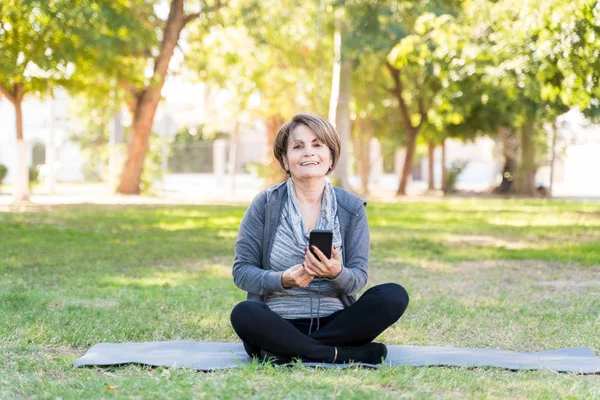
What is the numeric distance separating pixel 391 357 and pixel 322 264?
883 mm

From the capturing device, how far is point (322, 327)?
4.94 metres

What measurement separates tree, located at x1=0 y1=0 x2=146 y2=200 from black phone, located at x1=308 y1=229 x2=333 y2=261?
11.0 m

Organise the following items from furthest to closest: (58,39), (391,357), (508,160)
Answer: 1. (508,160)
2. (58,39)
3. (391,357)

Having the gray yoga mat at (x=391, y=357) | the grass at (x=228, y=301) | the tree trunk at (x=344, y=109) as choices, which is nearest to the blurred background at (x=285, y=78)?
the tree trunk at (x=344, y=109)

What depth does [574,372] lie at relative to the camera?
486 cm

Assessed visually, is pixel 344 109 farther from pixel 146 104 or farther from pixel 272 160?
pixel 272 160

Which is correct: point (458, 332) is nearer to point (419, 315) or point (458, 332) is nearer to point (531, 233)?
point (419, 315)

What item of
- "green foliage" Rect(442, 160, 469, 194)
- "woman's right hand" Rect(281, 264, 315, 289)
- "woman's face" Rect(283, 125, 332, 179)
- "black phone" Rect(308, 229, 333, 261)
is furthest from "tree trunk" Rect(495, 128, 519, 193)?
"black phone" Rect(308, 229, 333, 261)

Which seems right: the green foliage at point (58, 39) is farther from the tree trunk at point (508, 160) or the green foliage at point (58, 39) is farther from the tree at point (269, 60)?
the tree trunk at point (508, 160)

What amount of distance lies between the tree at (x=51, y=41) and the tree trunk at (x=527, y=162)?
1610cm

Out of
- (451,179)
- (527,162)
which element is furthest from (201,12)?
(451,179)

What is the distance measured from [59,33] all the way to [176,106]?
1685 inches

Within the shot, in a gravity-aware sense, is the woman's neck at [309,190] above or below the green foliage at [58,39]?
below

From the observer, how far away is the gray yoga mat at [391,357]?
192 inches
